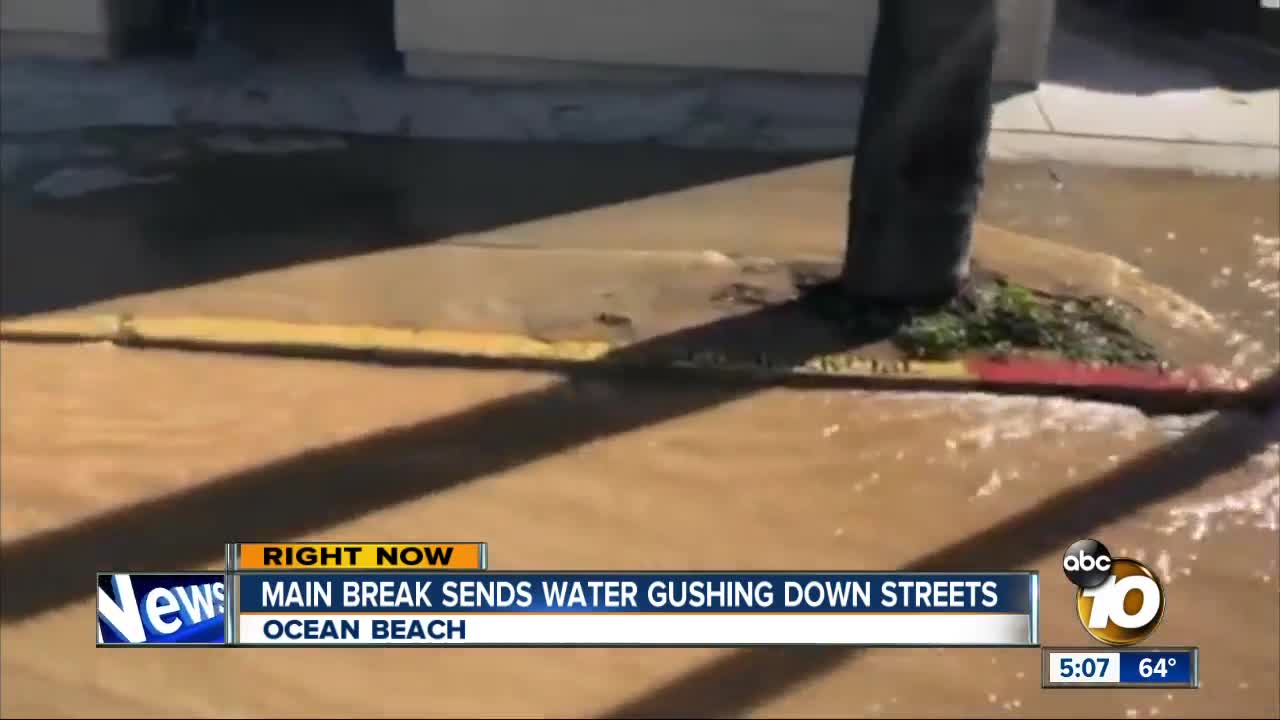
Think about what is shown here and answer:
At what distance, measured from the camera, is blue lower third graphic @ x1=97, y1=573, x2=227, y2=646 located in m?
4.34

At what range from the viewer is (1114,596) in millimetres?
4691

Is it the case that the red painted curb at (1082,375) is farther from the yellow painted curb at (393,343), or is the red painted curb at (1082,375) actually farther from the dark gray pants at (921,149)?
the dark gray pants at (921,149)

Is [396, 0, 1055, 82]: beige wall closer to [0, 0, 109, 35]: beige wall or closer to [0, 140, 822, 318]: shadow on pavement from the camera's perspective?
[0, 140, 822, 318]: shadow on pavement

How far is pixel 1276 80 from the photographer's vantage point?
36.7ft

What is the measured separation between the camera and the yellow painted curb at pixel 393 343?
6.13 m

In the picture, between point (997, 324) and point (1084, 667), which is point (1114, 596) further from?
point (997, 324)

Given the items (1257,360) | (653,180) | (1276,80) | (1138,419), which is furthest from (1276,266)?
(1276,80)

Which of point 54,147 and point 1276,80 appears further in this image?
point 1276,80

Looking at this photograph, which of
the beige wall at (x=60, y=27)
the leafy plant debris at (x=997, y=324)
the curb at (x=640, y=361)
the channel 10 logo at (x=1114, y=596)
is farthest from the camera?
the beige wall at (x=60, y=27)

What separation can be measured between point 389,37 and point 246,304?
5369 millimetres

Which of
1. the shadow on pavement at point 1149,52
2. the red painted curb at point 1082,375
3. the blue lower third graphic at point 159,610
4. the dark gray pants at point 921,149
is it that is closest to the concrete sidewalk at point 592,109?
the shadow on pavement at point 1149,52

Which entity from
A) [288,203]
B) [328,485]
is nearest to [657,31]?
[288,203]

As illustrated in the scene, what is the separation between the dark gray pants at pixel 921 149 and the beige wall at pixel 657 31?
3.69m

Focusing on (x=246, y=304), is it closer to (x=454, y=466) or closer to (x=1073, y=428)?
(x=454, y=466)
